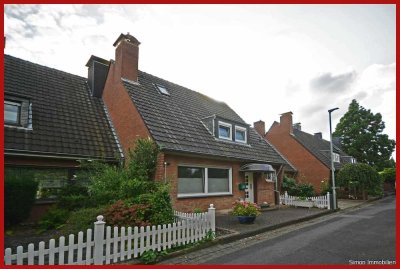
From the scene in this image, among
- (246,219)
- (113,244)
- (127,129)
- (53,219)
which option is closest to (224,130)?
(127,129)

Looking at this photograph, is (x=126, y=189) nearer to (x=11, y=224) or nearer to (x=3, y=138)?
(x=11, y=224)

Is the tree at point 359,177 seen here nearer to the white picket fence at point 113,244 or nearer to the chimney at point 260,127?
the chimney at point 260,127

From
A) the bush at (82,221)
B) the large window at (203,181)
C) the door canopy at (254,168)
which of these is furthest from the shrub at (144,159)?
the door canopy at (254,168)

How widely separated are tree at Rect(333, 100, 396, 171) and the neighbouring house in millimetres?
36813

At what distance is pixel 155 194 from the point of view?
8805mm

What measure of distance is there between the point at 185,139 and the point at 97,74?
788 centimetres

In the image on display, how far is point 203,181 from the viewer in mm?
14352

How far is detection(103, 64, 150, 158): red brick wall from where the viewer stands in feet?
44.5

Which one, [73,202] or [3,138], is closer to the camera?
[3,138]

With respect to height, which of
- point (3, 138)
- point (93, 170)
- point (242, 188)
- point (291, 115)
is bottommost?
point (242, 188)

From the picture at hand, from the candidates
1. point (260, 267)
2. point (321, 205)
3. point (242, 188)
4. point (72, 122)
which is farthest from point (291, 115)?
point (260, 267)

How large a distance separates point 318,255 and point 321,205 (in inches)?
474

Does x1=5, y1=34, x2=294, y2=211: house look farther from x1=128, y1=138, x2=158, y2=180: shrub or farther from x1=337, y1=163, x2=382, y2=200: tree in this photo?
x1=337, y1=163, x2=382, y2=200: tree

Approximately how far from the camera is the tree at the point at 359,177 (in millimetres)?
23953
